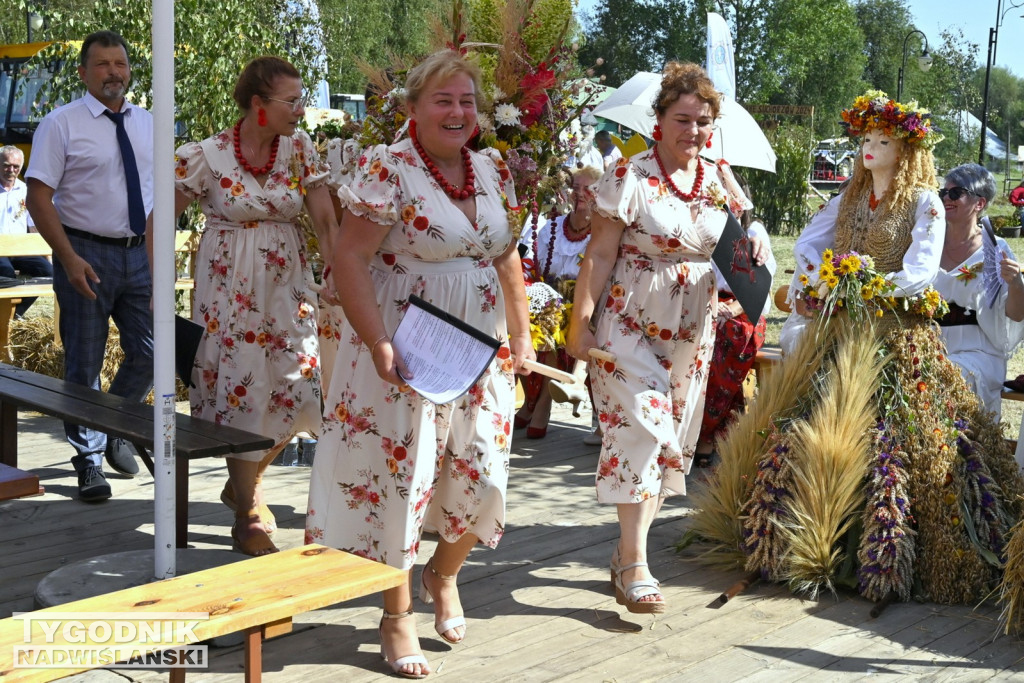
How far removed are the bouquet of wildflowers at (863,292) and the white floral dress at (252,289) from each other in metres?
1.94

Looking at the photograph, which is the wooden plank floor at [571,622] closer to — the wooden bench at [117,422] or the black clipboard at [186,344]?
the wooden bench at [117,422]

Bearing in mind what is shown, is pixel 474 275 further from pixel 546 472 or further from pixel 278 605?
pixel 546 472

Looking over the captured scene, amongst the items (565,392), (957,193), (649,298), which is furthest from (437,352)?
(565,392)

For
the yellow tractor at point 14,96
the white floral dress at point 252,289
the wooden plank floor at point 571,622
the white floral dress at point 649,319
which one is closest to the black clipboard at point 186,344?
the white floral dress at point 252,289

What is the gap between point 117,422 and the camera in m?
3.89

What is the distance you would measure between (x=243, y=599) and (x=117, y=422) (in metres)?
1.58

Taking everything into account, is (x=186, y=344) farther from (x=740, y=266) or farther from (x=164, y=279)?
(x=740, y=266)

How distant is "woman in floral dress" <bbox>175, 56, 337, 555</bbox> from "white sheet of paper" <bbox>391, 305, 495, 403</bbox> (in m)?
1.32

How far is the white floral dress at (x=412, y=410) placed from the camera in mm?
3273

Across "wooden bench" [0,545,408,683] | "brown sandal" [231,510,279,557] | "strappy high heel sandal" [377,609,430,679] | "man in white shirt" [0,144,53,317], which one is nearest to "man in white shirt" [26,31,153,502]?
"brown sandal" [231,510,279,557]

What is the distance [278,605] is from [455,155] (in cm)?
145

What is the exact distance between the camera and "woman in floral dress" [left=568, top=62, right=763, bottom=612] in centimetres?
391

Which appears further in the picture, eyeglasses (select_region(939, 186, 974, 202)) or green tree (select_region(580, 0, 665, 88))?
green tree (select_region(580, 0, 665, 88))

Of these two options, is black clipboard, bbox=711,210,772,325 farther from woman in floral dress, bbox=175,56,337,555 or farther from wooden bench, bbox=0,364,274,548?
wooden bench, bbox=0,364,274,548
